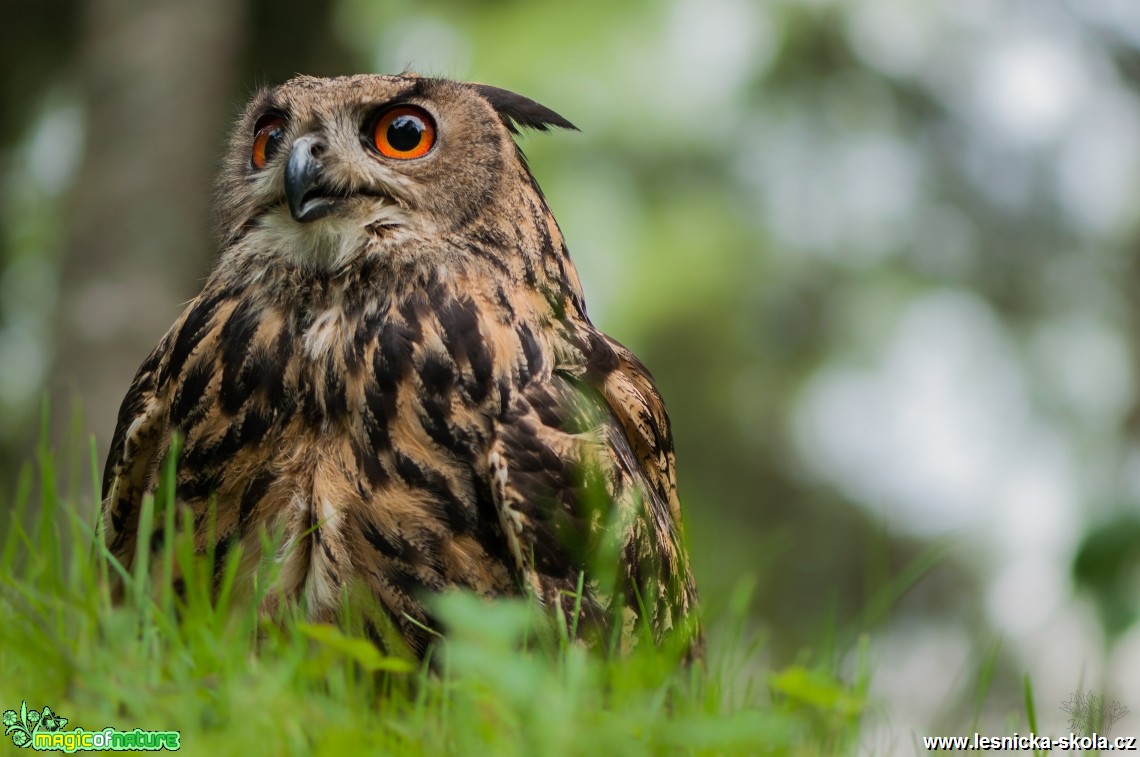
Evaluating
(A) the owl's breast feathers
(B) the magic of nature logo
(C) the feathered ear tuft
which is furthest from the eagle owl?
(B) the magic of nature logo

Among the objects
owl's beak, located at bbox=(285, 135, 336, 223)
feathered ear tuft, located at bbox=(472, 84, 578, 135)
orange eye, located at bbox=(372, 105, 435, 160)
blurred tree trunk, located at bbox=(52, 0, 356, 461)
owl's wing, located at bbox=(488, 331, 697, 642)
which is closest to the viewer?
owl's wing, located at bbox=(488, 331, 697, 642)

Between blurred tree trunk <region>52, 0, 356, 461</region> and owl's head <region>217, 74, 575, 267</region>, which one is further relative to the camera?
blurred tree trunk <region>52, 0, 356, 461</region>

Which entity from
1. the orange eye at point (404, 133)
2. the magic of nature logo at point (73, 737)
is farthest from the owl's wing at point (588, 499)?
the magic of nature logo at point (73, 737)

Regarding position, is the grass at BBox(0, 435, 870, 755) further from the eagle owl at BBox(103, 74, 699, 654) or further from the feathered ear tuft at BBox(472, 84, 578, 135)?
the feathered ear tuft at BBox(472, 84, 578, 135)

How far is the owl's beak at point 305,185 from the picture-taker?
280cm

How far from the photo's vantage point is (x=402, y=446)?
2564 mm

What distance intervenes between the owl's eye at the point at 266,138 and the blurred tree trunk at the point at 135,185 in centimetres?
296

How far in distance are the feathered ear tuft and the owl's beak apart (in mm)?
643

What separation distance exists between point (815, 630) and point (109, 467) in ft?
6.31

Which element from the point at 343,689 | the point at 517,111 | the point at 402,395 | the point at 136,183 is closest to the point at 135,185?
the point at 136,183

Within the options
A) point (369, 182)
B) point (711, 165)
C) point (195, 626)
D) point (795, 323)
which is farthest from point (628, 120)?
point (195, 626)

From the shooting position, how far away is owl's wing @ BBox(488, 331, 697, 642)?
2.48 m

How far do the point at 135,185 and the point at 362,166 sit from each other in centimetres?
394

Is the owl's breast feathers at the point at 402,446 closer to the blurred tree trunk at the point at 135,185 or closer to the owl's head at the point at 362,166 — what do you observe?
the owl's head at the point at 362,166
